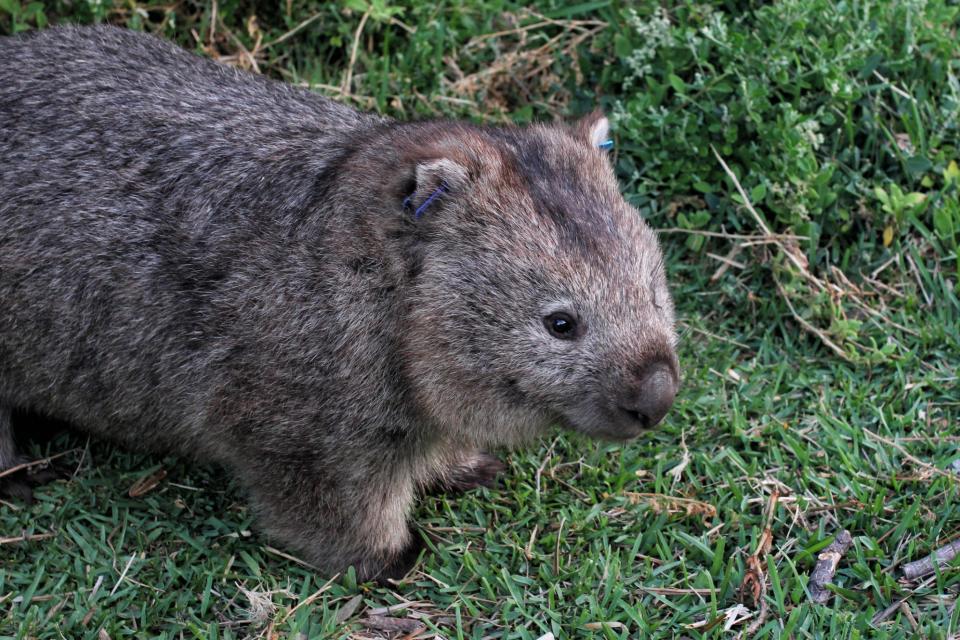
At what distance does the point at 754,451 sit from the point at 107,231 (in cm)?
284

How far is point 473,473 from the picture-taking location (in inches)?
202

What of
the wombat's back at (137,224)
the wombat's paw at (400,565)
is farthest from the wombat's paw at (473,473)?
the wombat's back at (137,224)

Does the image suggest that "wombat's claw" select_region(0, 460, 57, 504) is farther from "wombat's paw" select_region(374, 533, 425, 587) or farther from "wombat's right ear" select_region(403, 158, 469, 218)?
"wombat's right ear" select_region(403, 158, 469, 218)

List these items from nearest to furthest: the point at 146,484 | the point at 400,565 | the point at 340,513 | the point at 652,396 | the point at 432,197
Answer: the point at 652,396 → the point at 432,197 → the point at 340,513 → the point at 400,565 → the point at 146,484

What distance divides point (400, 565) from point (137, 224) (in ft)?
5.49

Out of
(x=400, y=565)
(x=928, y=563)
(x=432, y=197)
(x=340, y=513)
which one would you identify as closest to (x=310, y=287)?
(x=432, y=197)

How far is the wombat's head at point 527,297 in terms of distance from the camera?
3.98 metres

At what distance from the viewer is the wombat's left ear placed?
4.55 meters

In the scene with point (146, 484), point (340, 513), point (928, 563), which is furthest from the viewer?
point (146, 484)

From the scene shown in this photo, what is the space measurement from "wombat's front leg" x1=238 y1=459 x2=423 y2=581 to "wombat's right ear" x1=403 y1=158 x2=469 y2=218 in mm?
1014

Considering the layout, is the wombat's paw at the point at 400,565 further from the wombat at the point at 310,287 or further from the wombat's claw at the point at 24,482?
the wombat's claw at the point at 24,482

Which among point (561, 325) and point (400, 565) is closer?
point (561, 325)

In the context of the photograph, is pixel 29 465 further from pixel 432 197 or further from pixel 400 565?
pixel 432 197

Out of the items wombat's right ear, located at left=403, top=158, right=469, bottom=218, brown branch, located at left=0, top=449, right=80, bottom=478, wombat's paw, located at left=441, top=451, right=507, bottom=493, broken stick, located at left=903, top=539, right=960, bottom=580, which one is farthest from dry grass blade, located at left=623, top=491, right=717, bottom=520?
brown branch, located at left=0, top=449, right=80, bottom=478
